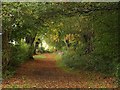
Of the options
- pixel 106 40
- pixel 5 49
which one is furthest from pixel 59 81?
pixel 5 49

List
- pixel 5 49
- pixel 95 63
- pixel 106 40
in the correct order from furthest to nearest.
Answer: pixel 95 63 → pixel 5 49 → pixel 106 40

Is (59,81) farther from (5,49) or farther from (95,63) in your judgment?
(95,63)

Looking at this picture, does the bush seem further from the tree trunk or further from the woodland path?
the tree trunk

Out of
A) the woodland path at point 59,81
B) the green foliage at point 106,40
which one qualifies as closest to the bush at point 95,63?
the green foliage at point 106,40

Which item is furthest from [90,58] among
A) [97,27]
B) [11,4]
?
[11,4]

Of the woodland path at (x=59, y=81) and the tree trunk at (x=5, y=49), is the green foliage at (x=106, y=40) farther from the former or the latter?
the tree trunk at (x=5, y=49)

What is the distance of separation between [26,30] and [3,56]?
2340mm

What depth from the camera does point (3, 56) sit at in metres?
19.4

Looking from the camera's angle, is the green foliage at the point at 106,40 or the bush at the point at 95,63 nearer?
the green foliage at the point at 106,40

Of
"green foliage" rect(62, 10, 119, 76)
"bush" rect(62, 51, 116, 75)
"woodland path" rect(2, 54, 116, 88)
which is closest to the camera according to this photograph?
"woodland path" rect(2, 54, 116, 88)

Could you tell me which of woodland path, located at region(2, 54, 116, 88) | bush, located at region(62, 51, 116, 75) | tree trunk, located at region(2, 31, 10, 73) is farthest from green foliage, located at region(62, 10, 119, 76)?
tree trunk, located at region(2, 31, 10, 73)

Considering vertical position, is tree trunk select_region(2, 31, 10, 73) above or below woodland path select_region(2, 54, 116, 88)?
above

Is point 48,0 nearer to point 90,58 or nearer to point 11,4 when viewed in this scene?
point 11,4

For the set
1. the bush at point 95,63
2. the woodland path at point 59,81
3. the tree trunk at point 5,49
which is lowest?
the woodland path at point 59,81
